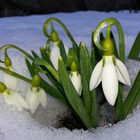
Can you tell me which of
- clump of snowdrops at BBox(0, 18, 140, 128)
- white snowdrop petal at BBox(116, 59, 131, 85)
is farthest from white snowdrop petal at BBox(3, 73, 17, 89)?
white snowdrop petal at BBox(116, 59, 131, 85)

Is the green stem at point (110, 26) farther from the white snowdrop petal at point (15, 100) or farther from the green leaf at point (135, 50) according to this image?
the white snowdrop petal at point (15, 100)

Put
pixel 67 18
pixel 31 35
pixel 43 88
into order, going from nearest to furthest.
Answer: pixel 43 88, pixel 31 35, pixel 67 18

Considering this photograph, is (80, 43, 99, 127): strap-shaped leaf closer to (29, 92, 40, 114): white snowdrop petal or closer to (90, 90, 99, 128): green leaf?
(90, 90, 99, 128): green leaf

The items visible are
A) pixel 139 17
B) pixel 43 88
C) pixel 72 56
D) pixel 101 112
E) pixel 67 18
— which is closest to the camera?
pixel 72 56

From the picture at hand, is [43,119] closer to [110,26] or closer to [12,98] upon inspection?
[12,98]

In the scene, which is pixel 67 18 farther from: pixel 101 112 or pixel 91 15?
pixel 101 112

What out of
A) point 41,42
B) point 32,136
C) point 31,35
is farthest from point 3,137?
point 31,35
